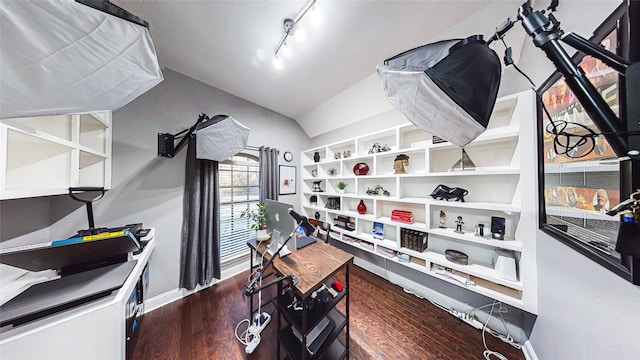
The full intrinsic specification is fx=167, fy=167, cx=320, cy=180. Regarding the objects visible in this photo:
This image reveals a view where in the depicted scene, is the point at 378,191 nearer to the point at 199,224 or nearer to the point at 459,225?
the point at 459,225

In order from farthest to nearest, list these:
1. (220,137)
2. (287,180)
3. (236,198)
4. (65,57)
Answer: (287,180), (236,198), (220,137), (65,57)

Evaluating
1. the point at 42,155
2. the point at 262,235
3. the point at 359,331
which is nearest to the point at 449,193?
the point at 359,331

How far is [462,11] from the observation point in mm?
1273

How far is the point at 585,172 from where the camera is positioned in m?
0.84

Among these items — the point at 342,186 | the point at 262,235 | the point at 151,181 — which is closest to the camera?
the point at 262,235

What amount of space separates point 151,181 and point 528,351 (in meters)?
3.80

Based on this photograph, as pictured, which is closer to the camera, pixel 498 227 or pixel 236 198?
pixel 498 227

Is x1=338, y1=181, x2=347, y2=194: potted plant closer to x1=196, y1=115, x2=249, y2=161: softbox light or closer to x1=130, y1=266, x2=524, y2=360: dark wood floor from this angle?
x1=130, y1=266, x2=524, y2=360: dark wood floor

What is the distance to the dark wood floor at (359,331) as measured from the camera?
1359 millimetres

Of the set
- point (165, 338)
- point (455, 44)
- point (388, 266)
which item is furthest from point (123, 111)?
point (388, 266)

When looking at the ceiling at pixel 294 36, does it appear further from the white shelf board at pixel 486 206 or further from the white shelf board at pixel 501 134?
the white shelf board at pixel 486 206

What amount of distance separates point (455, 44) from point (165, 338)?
110 inches

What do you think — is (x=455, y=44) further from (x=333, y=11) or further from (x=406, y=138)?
(x=406, y=138)

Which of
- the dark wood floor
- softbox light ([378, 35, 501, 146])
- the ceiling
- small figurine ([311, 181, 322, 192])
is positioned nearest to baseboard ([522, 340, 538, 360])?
the dark wood floor
